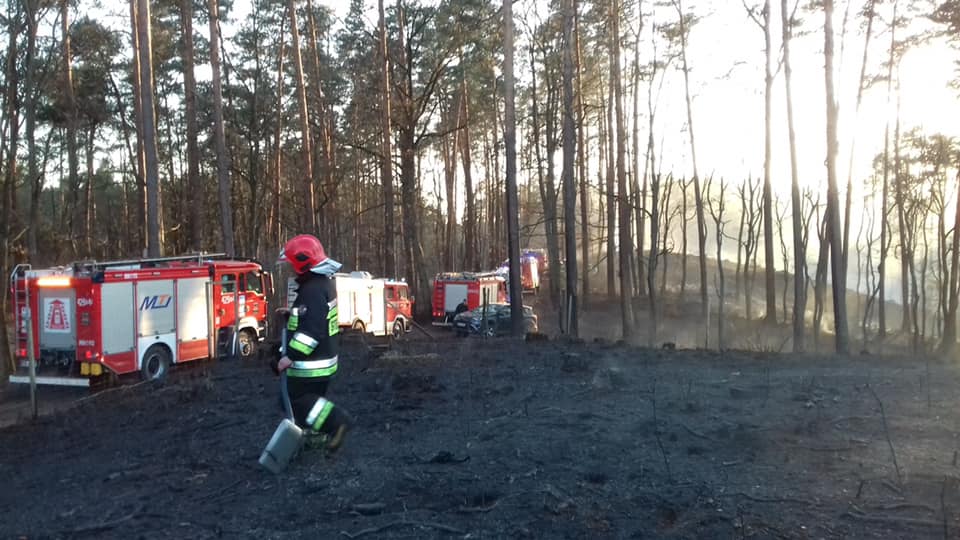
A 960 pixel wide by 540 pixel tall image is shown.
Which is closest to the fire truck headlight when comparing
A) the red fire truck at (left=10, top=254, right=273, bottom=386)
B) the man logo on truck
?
the red fire truck at (left=10, top=254, right=273, bottom=386)

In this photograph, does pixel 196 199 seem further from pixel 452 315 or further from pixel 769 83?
pixel 769 83

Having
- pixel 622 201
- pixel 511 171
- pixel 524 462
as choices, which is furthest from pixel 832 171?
pixel 524 462

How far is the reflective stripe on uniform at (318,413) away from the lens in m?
6.85

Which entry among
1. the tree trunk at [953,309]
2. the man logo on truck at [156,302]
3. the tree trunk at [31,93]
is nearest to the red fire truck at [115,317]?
the man logo on truck at [156,302]

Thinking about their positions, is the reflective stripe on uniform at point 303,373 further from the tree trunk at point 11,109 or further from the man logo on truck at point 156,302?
the tree trunk at point 11,109

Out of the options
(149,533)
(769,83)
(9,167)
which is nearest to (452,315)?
(769,83)

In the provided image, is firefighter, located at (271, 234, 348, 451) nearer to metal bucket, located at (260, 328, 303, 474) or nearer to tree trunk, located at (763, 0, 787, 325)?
metal bucket, located at (260, 328, 303, 474)

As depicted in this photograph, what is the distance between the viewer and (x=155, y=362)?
57.1ft

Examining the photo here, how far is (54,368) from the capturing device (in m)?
→ 16.2

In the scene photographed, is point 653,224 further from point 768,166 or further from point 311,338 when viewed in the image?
point 311,338

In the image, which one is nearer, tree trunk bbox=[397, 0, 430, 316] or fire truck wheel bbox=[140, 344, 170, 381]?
fire truck wheel bbox=[140, 344, 170, 381]

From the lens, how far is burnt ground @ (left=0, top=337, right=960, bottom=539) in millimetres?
5258

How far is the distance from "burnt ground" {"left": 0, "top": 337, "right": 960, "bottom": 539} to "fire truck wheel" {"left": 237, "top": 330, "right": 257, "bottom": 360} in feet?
29.6

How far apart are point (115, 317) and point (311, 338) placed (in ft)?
37.9
